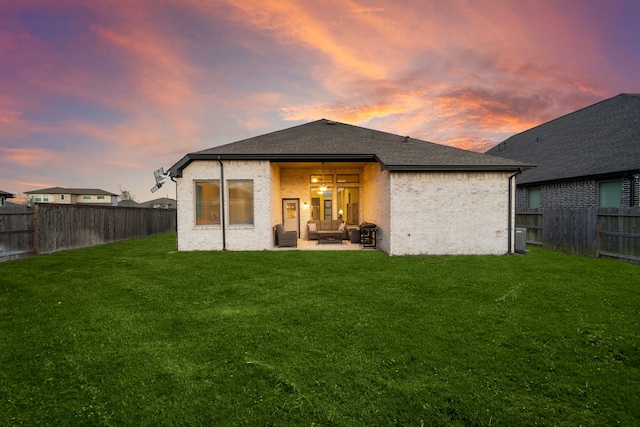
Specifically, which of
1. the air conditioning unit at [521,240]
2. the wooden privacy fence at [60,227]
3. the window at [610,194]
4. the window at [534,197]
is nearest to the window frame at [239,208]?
the wooden privacy fence at [60,227]

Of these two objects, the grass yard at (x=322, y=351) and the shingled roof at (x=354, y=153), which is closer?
the grass yard at (x=322, y=351)

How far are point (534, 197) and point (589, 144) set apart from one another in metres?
3.50

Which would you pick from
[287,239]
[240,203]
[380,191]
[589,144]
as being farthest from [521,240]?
[240,203]

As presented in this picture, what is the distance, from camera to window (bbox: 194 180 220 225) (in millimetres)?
11141

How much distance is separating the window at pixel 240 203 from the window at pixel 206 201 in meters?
0.57

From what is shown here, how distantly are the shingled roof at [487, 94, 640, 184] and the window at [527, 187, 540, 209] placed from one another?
719 millimetres

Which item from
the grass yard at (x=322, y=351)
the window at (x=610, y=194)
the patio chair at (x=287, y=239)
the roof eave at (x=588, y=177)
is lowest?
the grass yard at (x=322, y=351)

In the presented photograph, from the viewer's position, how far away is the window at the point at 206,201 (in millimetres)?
11141

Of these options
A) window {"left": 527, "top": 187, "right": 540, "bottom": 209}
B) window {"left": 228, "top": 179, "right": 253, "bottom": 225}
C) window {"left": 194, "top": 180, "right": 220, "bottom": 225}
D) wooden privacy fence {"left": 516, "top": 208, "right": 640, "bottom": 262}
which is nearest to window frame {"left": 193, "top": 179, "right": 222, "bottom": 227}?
window {"left": 194, "top": 180, "right": 220, "bottom": 225}

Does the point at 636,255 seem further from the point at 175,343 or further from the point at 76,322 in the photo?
the point at 76,322

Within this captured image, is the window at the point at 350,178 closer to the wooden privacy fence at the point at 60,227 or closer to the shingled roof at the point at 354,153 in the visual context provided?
the shingled roof at the point at 354,153

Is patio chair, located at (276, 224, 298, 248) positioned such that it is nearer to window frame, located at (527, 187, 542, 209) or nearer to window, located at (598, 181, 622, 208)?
window, located at (598, 181, 622, 208)

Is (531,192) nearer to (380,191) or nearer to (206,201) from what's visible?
(380,191)

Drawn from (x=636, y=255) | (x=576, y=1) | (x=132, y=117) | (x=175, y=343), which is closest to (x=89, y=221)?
(x=132, y=117)
